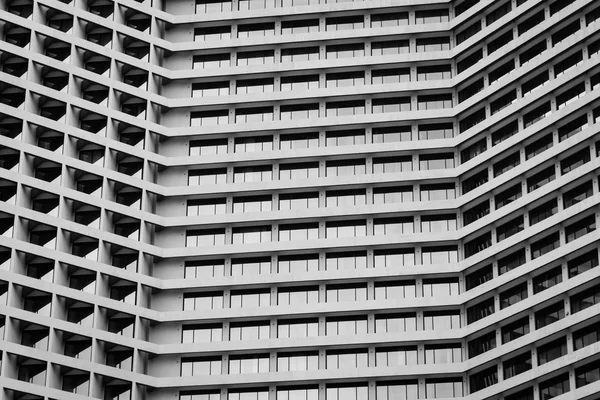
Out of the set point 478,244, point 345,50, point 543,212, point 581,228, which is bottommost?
point 581,228

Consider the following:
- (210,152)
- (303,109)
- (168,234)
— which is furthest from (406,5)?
(168,234)

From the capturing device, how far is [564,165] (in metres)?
82.8

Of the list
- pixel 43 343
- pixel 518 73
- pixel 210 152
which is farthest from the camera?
pixel 210 152

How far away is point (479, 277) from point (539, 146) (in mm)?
9089

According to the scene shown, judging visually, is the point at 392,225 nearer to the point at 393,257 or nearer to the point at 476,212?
the point at 393,257

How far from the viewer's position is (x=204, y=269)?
290ft

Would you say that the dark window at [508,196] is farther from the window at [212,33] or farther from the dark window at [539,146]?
the window at [212,33]

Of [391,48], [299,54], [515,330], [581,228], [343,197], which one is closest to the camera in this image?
[581,228]

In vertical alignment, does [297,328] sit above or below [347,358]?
above

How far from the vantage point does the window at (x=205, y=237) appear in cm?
8938

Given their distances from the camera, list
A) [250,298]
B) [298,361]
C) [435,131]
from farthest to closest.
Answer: [435,131] → [250,298] → [298,361]

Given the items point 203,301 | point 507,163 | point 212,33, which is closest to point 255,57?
point 212,33

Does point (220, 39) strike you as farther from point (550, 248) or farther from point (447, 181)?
point (550, 248)

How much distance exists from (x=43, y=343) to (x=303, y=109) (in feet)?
81.3
